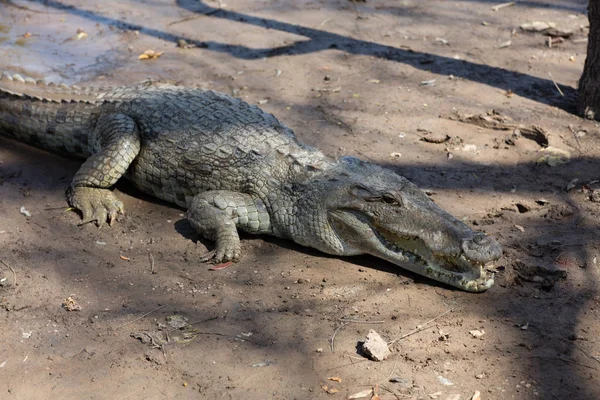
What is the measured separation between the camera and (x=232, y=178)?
5.14 m

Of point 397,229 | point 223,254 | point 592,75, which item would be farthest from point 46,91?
point 592,75

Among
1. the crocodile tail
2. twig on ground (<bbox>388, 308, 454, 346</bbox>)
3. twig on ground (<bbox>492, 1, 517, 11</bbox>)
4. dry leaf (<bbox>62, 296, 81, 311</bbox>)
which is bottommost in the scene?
dry leaf (<bbox>62, 296, 81, 311</bbox>)

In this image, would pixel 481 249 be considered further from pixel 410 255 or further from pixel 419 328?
pixel 419 328

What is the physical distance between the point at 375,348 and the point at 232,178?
74.1 inches

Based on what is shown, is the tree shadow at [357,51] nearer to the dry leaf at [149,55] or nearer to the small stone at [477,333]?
the dry leaf at [149,55]

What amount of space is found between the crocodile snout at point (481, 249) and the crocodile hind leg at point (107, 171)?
2607 mm

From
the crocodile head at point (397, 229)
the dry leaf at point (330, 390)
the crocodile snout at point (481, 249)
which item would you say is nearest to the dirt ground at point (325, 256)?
the dry leaf at point (330, 390)

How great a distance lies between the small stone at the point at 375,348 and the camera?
3787 millimetres

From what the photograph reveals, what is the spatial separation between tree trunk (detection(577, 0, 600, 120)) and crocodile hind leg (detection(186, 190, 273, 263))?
3688 mm

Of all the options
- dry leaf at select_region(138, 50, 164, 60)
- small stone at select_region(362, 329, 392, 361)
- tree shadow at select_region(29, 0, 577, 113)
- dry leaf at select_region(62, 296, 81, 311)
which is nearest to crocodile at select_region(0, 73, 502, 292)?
small stone at select_region(362, 329, 392, 361)

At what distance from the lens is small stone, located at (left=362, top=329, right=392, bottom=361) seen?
3.79 meters

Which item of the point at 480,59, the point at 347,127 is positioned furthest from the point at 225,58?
the point at 480,59

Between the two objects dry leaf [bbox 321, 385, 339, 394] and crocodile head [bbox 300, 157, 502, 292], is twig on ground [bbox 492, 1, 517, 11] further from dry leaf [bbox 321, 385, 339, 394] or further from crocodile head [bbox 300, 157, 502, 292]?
dry leaf [bbox 321, 385, 339, 394]

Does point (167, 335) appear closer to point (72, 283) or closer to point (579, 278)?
point (72, 283)
